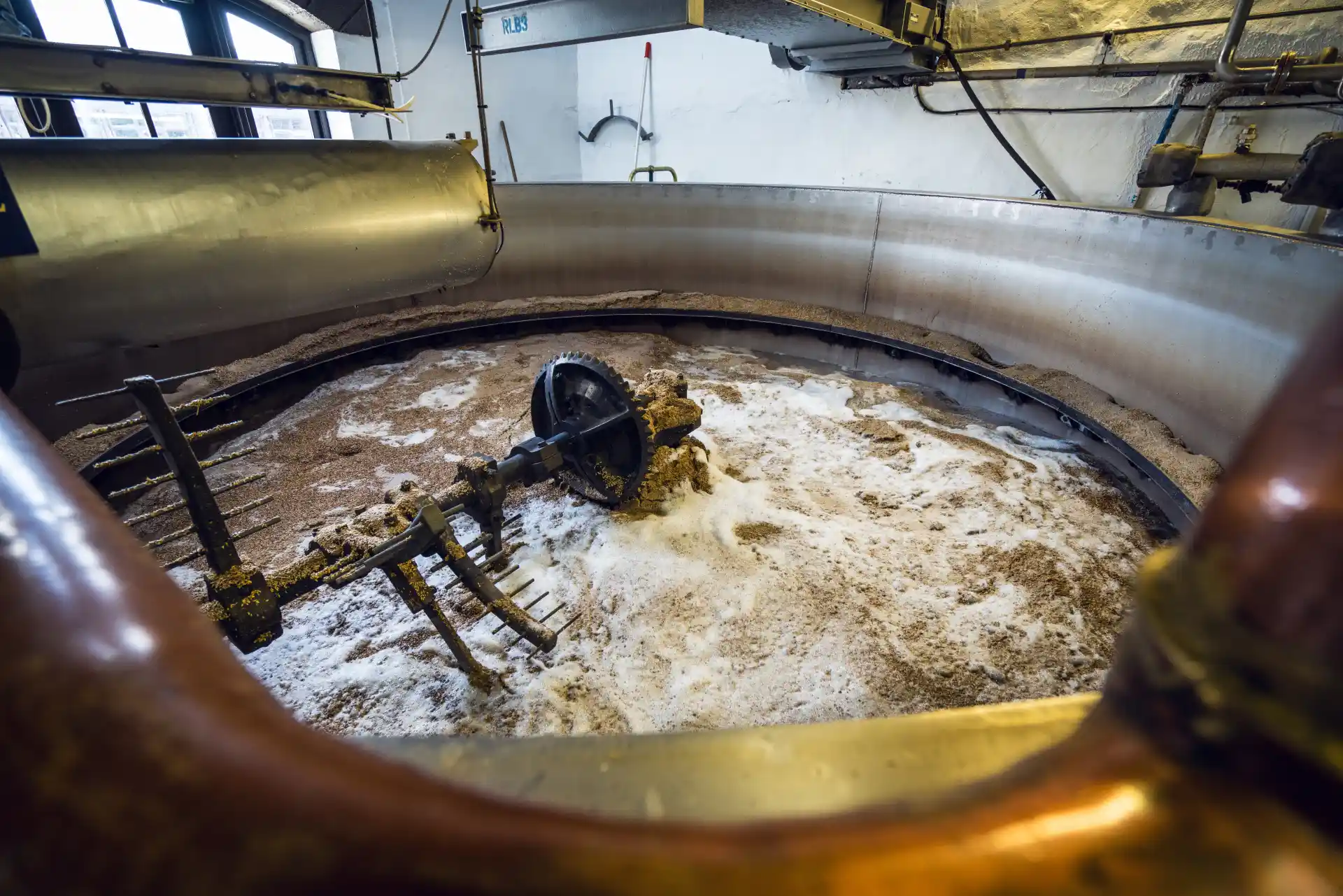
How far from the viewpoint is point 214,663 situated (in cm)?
24

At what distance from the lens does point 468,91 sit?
522cm

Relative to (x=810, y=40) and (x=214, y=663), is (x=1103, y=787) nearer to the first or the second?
(x=214, y=663)

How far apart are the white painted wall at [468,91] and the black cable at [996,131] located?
307 cm

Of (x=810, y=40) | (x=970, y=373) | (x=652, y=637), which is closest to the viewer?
(x=652, y=637)

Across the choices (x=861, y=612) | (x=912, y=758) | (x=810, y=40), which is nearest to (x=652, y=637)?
(x=861, y=612)

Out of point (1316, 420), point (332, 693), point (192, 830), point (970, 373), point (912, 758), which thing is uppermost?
point (1316, 420)

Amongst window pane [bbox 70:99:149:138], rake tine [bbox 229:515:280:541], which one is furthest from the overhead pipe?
window pane [bbox 70:99:149:138]

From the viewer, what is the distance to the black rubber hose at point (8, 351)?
1.23 meters

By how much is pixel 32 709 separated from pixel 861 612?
64.1 inches

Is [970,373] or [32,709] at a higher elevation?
[32,709]

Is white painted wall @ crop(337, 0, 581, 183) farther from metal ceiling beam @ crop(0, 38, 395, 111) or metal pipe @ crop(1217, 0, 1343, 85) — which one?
metal pipe @ crop(1217, 0, 1343, 85)

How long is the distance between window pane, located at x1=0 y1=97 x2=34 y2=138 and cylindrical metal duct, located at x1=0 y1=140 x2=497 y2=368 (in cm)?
208

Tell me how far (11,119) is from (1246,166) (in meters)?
5.20

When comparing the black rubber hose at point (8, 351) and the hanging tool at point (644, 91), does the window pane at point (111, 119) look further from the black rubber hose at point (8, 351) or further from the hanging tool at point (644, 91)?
the hanging tool at point (644, 91)
